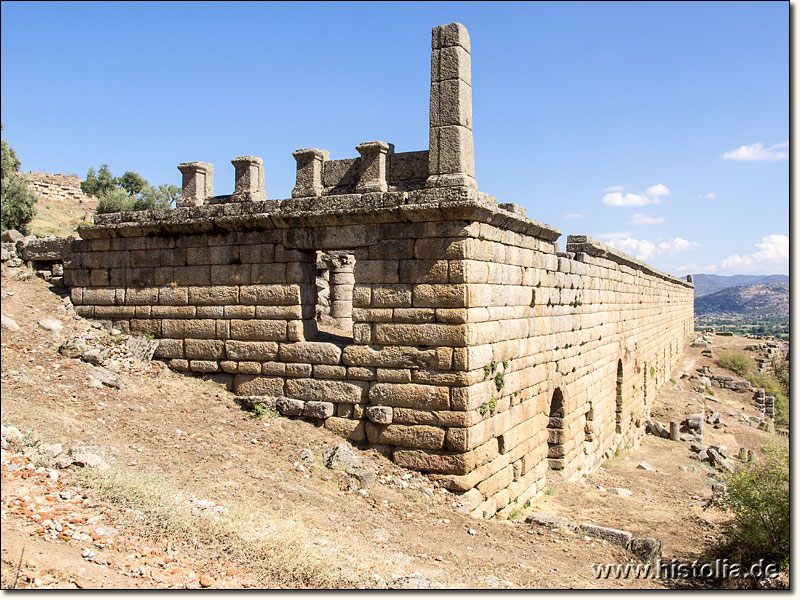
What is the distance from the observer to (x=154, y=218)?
35.0ft

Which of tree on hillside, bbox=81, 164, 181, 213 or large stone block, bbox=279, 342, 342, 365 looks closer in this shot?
large stone block, bbox=279, 342, 342, 365

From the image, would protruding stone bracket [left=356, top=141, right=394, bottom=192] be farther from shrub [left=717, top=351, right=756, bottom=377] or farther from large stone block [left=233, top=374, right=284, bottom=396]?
shrub [left=717, top=351, right=756, bottom=377]

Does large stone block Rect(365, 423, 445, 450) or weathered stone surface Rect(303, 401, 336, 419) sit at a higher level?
weathered stone surface Rect(303, 401, 336, 419)

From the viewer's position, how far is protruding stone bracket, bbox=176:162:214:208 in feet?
34.4

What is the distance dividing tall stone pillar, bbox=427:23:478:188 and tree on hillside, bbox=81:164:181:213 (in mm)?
11902

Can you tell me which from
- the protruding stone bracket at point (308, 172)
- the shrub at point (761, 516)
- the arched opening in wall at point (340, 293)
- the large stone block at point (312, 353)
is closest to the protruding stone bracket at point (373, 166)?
the protruding stone bracket at point (308, 172)

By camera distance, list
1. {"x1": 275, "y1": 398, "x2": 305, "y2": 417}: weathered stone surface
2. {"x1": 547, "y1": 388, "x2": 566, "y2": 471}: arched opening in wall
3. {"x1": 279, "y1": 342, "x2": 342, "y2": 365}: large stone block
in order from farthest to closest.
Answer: {"x1": 547, "y1": 388, "x2": 566, "y2": 471}: arched opening in wall
{"x1": 275, "y1": 398, "x2": 305, "y2": 417}: weathered stone surface
{"x1": 279, "y1": 342, "x2": 342, "y2": 365}: large stone block

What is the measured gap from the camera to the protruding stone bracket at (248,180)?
392 inches

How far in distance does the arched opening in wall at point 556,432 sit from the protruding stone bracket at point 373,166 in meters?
5.12

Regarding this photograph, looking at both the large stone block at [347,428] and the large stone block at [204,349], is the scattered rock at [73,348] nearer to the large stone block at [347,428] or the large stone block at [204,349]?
the large stone block at [204,349]

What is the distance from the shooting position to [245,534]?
626 centimetres

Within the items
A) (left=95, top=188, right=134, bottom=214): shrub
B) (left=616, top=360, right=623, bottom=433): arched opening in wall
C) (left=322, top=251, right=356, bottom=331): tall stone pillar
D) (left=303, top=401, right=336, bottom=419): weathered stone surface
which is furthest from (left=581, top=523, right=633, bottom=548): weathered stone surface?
(left=95, top=188, right=134, bottom=214): shrub

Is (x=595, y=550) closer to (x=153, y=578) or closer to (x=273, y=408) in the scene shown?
(x=273, y=408)

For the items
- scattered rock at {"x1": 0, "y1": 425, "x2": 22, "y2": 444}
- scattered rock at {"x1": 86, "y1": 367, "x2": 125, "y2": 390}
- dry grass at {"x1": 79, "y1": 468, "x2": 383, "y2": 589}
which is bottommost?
dry grass at {"x1": 79, "y1": 468, "x2": 383, "y2": 589}
